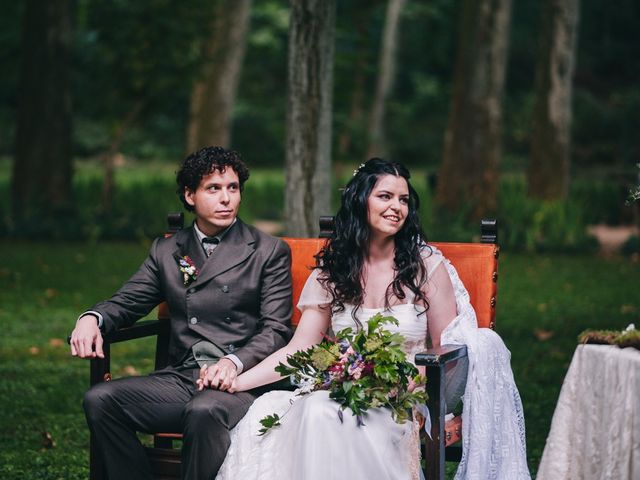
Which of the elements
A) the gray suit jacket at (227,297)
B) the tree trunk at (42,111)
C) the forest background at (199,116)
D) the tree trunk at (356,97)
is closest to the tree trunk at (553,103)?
the forest background at (199,116)

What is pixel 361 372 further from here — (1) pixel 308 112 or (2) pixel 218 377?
(1) pixel 308 112

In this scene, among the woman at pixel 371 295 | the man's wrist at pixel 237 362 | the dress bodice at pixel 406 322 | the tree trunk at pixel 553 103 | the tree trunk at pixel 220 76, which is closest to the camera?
the woman at pixel 371 295

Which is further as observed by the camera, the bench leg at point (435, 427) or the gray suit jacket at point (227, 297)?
the gray suit jacket at point (227, 297)

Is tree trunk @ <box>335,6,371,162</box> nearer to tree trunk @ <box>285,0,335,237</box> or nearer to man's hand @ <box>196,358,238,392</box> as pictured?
tree trunk @ <box>285,0,335,237</box>

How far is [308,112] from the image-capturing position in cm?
→ 817

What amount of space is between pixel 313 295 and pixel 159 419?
2.68ft

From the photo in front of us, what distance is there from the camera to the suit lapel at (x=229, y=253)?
4.77m

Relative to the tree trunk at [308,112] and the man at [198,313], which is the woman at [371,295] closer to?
the man at [198,313]

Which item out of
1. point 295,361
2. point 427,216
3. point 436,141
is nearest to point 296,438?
point 295,361

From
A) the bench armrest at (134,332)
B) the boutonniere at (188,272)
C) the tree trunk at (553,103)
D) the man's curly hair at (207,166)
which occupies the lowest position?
the bench armrest at (134,332)

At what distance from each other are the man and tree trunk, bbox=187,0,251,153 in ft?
50.7

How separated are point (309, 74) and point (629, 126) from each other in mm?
23758

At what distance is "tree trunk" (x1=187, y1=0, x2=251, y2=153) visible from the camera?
799 inches

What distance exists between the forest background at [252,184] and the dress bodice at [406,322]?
965 mm
